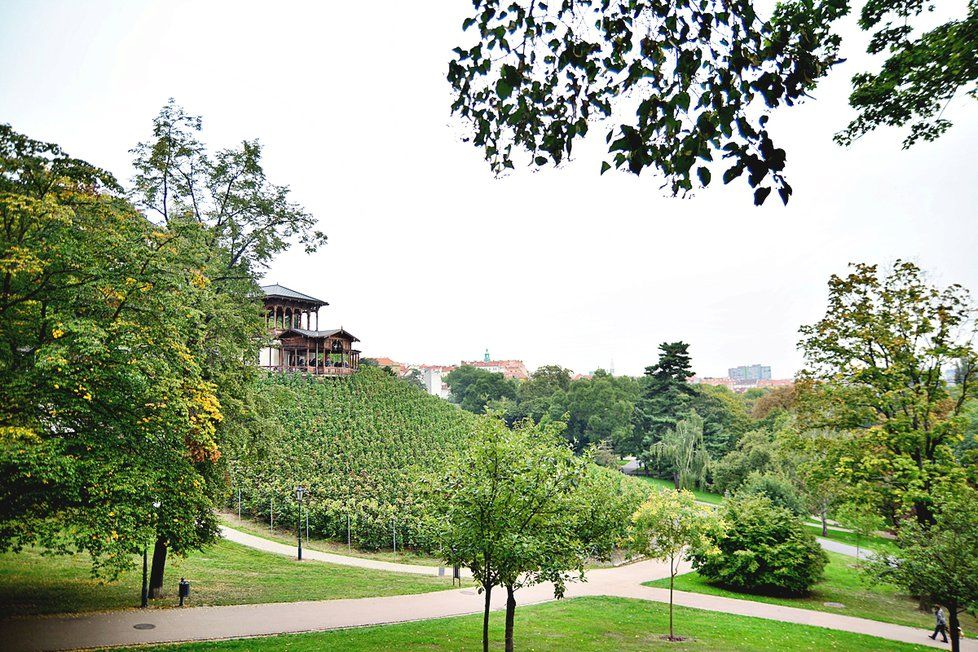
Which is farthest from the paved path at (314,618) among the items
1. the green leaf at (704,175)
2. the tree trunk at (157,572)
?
the green leaf at (704,175)

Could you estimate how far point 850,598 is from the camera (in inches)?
704

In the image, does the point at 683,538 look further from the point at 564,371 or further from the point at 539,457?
the point at 564,371

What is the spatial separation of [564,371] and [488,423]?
67471 mm

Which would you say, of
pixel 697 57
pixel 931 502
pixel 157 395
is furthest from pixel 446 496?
pixel 931 502

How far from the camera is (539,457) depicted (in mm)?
9188

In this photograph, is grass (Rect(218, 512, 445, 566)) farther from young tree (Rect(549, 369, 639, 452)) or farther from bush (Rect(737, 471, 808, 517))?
young tree (Rect(549, 369, 639, 452))

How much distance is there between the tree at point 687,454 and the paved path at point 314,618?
69.3 feet

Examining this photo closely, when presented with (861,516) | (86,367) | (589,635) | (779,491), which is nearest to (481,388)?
(779,491)

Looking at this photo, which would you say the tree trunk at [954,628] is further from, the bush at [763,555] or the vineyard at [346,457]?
the vineyard at [346,457]

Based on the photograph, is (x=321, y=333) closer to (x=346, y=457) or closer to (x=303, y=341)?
(x=303, y=341)

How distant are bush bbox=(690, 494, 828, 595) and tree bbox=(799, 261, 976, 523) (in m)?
4.36

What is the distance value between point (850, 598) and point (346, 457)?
68.0 ft

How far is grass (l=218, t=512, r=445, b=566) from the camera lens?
2127 cm

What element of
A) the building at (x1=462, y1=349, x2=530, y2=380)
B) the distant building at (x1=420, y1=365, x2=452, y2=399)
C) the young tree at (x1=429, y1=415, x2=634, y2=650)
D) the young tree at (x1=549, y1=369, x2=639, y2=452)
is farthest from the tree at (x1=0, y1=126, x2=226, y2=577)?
the building at (x1=462, y1=349, x2=530, y2=380)
